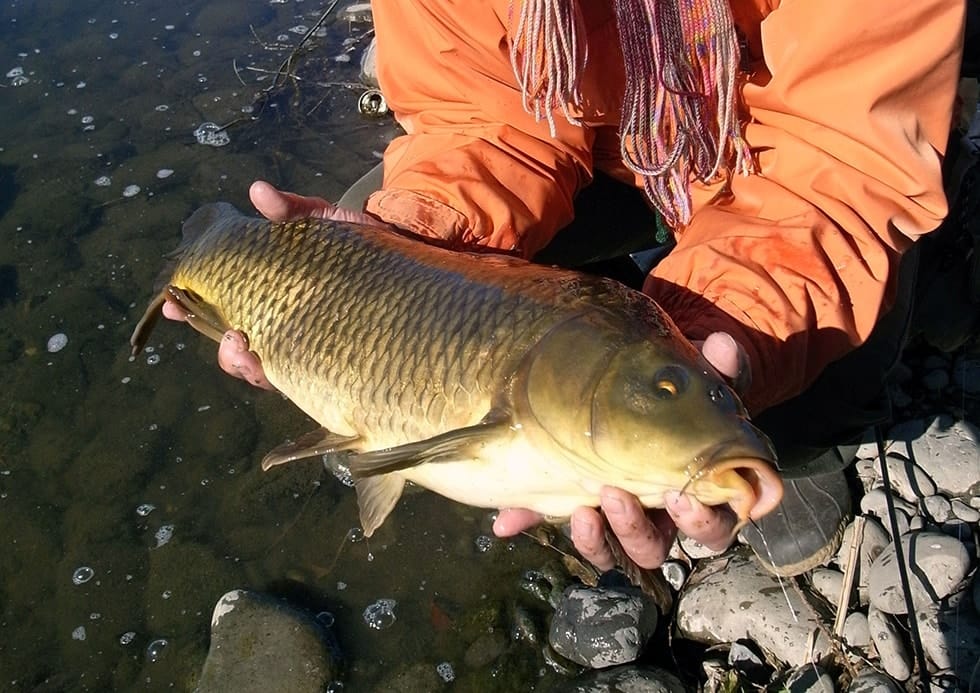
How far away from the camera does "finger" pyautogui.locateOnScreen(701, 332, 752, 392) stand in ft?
5.06

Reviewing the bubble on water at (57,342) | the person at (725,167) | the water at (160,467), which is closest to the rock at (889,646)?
the person at (725,167)

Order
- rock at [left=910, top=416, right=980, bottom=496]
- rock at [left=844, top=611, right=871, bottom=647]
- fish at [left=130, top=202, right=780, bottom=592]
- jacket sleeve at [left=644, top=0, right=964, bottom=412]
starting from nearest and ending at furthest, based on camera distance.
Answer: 1. fish at [left=130, top=202, right=780, bottom=592]
2. jacket sleeve at [left=644, top=0, right=964, bottom=412]
3. rock at [left=844, top=611, right=871, bottom=647]
4. rock at [left=910, top=416, right=980, bottom=496]

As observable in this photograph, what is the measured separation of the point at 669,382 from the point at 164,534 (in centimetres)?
219

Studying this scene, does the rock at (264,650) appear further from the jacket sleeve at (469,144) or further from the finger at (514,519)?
the jacket sleeve at (469,144)

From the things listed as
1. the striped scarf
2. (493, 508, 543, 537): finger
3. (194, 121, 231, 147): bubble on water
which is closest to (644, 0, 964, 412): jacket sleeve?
the striped scarf

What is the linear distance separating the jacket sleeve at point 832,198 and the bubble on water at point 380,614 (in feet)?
4.51

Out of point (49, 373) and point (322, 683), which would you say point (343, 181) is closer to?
point (49, 373)

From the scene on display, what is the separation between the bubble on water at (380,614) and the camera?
2.63m

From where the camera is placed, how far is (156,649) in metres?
2.63

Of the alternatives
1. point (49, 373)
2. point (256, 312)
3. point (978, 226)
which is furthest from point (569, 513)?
point (49, 373)

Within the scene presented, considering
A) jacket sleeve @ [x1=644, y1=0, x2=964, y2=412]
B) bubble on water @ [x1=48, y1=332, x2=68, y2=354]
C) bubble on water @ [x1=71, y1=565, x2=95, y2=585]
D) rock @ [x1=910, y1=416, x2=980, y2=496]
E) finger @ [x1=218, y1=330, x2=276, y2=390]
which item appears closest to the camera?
jacket sleeve @ [x1=644, y1=0, x2=964, y2=412]

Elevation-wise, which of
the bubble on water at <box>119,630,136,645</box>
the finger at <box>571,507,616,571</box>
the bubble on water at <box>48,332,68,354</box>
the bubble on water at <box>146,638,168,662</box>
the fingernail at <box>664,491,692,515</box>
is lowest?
the bubble on water at <box>48,332,68,354</box>

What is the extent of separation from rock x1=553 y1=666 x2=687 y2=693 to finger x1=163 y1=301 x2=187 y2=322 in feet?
4.82

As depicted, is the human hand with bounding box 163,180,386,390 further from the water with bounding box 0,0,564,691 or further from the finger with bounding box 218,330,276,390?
the water with bounding box 0,0,564,691
